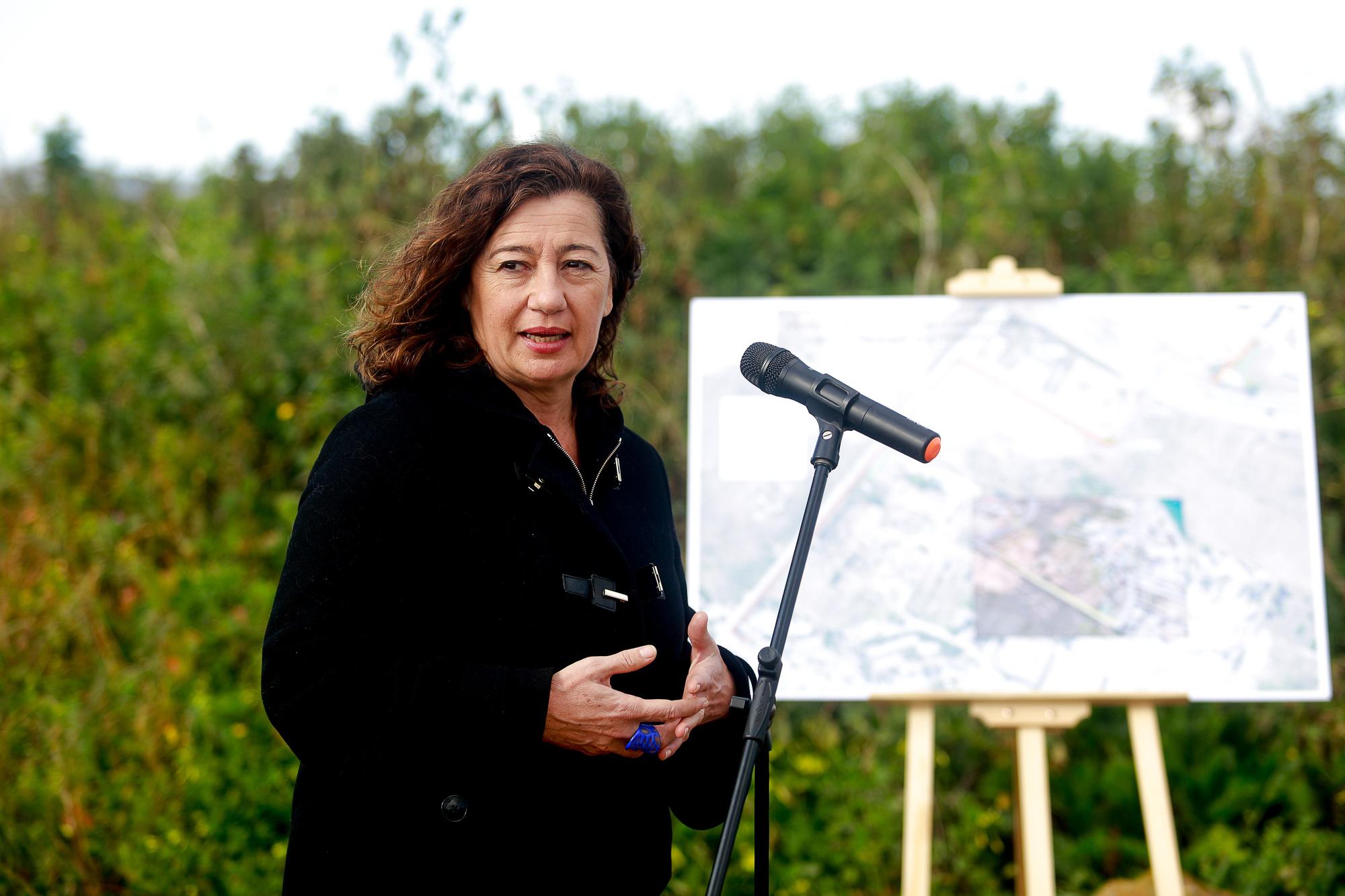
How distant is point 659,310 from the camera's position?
5336 mm

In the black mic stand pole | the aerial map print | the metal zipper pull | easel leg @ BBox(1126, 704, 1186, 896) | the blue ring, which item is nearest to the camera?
the black mic stand pole

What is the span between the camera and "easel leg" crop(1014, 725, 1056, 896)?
265 centimetres

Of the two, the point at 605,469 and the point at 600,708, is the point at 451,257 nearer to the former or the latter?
the point at 605,469

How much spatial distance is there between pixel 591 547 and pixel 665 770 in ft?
1.35

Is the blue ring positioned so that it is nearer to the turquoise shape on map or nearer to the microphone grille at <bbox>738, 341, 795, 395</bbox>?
the microphone grille at <bbox>738, 341, 795, 395</bbox>

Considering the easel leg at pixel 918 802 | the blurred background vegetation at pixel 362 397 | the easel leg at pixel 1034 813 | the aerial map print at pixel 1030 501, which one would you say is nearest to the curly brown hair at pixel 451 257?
the aerial map print at pixel 1030 501

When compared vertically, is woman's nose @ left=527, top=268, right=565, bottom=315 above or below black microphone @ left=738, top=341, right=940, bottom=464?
above

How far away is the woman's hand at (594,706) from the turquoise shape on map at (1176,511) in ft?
6.56

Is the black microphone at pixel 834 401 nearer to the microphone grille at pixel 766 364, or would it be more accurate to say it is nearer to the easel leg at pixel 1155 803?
the microphone grille at pixel 766 364

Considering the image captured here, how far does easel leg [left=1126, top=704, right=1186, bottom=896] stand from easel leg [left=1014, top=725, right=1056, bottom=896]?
23cm

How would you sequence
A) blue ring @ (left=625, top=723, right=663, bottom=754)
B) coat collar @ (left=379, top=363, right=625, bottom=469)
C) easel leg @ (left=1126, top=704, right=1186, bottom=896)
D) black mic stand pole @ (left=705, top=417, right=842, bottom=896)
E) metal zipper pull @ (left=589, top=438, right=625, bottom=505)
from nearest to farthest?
black mic stand pole @ (left=705, top=417, right=842, bottom=896), blue ring @ (left=625, top=723, right=663, bottom=754), coat collar @ (left=379, top=363, right=625, bottom=469), metal zipper pull @ (left=589, top=438, right=625, bottom=505), easel leg @ (left=1126, top=704, right=1186, bottom=896)

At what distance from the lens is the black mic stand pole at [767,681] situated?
1396 millimetres

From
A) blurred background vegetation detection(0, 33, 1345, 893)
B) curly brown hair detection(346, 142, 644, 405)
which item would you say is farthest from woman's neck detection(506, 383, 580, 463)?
blurred background vegetation detection(0, 33, 1345, 893)

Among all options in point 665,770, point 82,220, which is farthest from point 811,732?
point 82,220
